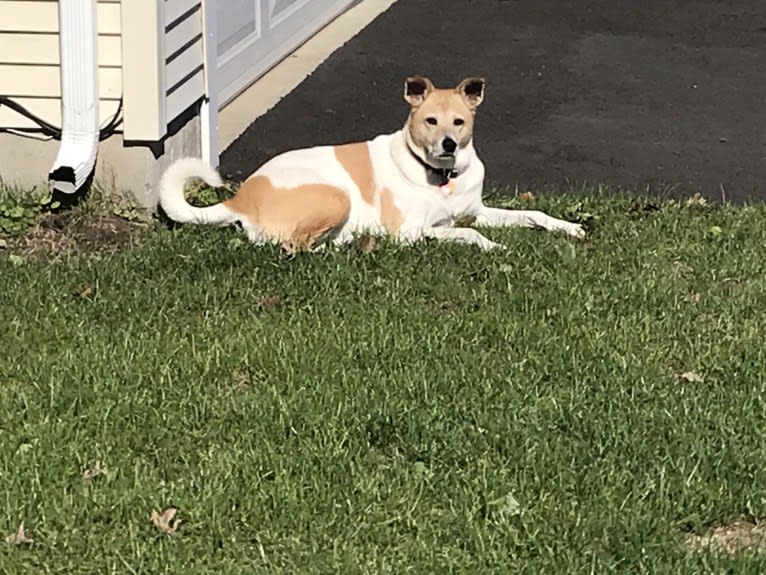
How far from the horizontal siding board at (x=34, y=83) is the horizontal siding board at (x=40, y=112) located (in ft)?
0.10

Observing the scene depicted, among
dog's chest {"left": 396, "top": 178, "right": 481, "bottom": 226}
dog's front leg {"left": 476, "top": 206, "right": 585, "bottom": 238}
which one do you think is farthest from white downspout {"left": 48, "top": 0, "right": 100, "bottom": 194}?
dog's front leg {"left": 476, "top": 206, "right": 585, "bottom": 238}

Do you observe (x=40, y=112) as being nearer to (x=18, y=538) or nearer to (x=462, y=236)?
(x=462, y=236)

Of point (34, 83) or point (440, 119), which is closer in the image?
point (440, 119)

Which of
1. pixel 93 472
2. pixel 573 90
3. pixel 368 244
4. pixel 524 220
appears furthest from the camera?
pixel 573 90

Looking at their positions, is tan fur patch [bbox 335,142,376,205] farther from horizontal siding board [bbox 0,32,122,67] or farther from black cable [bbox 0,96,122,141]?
horizontal siding board [bbox 0,32,122,67]

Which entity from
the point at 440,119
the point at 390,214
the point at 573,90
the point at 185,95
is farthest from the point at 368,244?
the point at 573,90

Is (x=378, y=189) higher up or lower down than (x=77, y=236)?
higher up

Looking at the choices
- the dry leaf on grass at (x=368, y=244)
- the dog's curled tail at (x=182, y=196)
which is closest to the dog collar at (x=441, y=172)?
the dry leaf on grass at (x=368, y=244)

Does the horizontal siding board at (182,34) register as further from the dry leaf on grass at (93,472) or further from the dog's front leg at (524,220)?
the dry leaf on grass at (93,472)

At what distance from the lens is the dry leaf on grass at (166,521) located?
3.71 meters

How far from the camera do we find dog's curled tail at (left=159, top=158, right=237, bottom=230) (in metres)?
5.94

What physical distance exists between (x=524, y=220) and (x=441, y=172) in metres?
0.45

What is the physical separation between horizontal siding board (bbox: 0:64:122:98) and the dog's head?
4.46ft

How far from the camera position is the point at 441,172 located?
6.21 metres
